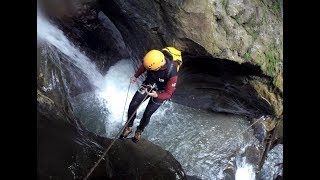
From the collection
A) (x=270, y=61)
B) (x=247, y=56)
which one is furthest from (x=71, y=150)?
(x=270, y=61)

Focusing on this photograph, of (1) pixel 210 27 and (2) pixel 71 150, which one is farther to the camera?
(1) pixel 210 27

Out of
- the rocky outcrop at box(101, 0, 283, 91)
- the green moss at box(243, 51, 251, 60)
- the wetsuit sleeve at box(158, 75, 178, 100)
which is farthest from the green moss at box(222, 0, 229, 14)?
the wetsuit sleeve at box(158, 75, 178, 100)

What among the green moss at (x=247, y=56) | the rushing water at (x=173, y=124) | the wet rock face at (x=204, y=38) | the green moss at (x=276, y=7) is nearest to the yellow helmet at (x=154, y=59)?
the wet rock face at (x=204, y=38)

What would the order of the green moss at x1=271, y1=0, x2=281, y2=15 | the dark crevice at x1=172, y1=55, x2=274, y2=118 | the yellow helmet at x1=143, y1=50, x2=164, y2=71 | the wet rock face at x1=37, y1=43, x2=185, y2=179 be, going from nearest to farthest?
the wet rock face at x1=37, y1=43, x2=185, y2=179
the yellow helmet at x1=143, y1=50, x2=164, y2=71
the dark crevice at x1=172, y1=55, x2=274, y2=118
the green moss at x1=271, y1=0, x2=281, y2=15

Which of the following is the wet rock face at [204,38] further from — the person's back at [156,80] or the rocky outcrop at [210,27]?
the person's back at [156,80]

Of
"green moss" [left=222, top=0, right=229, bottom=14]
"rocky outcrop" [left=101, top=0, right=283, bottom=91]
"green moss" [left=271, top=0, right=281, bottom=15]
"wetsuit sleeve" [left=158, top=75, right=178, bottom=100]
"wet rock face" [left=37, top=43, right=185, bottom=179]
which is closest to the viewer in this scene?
"wet rock face" [left=37, top=43, right=185, bottom=179]

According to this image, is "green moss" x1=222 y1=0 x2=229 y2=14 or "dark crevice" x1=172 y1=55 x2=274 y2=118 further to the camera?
"dark crevice" x1=172 y1=55 x2=274 y2=118

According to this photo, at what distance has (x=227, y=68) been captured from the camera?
705cm

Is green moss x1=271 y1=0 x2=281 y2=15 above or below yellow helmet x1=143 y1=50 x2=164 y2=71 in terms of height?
above

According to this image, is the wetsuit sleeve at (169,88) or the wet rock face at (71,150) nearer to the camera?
the wet rock face at (71,150)

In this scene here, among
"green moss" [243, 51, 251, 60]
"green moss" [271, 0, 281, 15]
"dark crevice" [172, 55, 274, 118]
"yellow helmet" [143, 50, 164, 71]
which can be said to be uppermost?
"green moss" [271, 0, 281, 15]

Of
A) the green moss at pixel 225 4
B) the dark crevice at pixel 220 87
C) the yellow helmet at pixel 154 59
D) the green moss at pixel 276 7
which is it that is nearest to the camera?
the yellow helmet at pixel 154 59

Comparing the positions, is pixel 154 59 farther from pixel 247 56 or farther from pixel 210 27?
pixel 247 56

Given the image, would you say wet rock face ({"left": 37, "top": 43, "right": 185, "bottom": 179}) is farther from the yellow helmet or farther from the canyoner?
the yellow helmet
